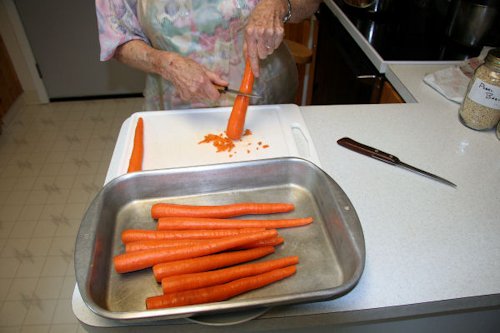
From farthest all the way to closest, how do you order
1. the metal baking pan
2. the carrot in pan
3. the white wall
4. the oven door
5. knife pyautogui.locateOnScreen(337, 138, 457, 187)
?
A: the white wall → the oven door → knife pyautogui.locateOnScreen(337, 138, 457, 187) → the carrot in pan → the metal baking pan

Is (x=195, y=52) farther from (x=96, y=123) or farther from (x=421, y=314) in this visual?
(x=96, y=123)

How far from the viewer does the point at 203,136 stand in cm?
94

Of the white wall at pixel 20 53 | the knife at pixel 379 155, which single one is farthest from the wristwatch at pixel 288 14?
the white wall at pixel 20 53

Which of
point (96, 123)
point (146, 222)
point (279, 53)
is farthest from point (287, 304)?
point (96, 123)

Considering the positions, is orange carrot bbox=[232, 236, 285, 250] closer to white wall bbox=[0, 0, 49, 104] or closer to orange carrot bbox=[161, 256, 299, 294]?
orange carrot bbox=[161, 256, 299, 294]

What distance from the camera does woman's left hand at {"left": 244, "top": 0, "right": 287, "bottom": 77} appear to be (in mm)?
862

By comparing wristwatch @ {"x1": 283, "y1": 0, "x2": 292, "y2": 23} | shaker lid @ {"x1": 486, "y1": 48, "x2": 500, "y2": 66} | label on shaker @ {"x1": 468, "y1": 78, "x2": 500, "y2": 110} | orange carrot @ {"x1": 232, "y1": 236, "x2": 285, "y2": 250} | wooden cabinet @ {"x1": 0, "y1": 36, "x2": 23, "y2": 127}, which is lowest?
wooden cabinet @ {"x1": 0, "y1": 36, "x2": 23, "y2": 127}

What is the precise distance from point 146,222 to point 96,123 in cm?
197

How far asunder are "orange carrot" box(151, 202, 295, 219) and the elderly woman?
30cm

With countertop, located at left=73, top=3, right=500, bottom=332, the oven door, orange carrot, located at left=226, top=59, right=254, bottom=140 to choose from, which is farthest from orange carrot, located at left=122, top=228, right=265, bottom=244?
the oven door

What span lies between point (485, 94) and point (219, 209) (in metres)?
0.70

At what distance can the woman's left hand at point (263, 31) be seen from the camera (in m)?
0.86

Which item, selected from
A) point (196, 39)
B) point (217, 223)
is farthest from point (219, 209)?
point (196, 39)

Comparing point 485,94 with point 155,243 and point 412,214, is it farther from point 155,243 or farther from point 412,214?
point 155,243
